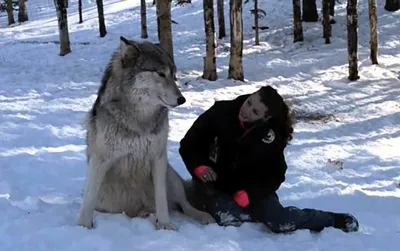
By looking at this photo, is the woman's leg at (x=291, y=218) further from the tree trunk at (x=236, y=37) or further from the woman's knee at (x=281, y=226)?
the tree trunk at (x=236, y=37)

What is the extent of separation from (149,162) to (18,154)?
3454mm

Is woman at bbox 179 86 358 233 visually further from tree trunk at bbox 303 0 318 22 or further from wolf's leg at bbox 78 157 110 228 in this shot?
tree trunk at bbox 303 0 318 22

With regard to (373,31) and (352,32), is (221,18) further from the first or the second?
(352,32)

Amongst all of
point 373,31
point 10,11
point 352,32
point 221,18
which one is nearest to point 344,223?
point 352,32

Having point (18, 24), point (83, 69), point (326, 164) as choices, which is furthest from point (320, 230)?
point (18, 24)

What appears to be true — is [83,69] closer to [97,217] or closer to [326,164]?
[326,164]

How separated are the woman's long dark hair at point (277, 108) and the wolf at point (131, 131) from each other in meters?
0.78

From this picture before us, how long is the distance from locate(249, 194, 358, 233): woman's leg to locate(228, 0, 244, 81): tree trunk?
31.7 feet

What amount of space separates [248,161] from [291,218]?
63cm

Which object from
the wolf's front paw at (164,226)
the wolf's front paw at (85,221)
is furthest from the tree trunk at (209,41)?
the wolf's front paw at (85,221)

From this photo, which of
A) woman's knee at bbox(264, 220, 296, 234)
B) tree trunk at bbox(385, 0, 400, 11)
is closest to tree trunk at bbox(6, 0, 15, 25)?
tree trunk at bbox(385, 0, 400, 11)

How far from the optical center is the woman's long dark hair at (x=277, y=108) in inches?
180

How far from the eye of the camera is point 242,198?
15.5ft

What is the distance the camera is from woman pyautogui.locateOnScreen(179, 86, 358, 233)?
4.65 meters
